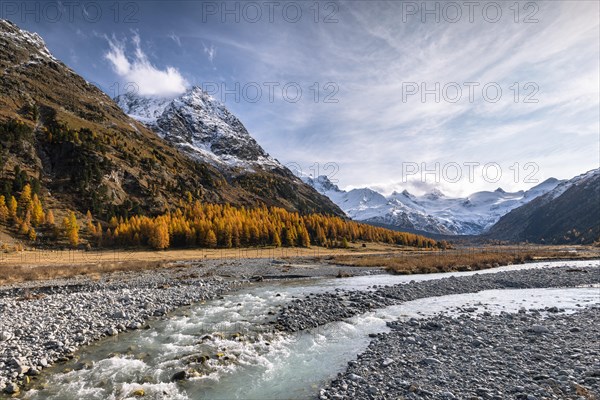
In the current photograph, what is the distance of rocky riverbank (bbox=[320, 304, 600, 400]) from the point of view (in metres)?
12.2

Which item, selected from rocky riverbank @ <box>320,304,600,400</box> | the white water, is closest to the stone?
the white water

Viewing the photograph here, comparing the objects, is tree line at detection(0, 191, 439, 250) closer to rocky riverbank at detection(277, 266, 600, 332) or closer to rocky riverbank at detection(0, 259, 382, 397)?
rocky riverbank at detection(0, 259, 382, 397)

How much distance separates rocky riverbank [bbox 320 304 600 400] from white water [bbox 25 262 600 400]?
1685 millimetres

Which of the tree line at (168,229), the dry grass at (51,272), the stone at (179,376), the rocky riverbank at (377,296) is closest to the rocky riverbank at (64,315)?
the dry grass at (51,272)

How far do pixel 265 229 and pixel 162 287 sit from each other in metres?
97.2

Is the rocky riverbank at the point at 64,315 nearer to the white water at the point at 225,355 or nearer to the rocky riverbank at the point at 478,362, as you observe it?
the white water at the point at 225,355

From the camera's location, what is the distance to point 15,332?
19.1m

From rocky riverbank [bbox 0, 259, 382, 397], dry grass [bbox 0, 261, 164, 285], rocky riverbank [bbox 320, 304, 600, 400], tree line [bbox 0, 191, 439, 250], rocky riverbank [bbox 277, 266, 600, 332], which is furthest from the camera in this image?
tree line [bbox 0, 191, 439, 250]

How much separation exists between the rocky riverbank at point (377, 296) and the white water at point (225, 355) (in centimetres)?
125

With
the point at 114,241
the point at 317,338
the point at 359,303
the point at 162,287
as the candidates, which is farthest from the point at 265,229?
the point at 317,338

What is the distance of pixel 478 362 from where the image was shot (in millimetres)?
14945

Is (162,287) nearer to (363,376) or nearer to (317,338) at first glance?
(317,338)

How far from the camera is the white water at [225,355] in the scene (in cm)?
1365

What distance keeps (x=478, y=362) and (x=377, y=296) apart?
58.1 ft
